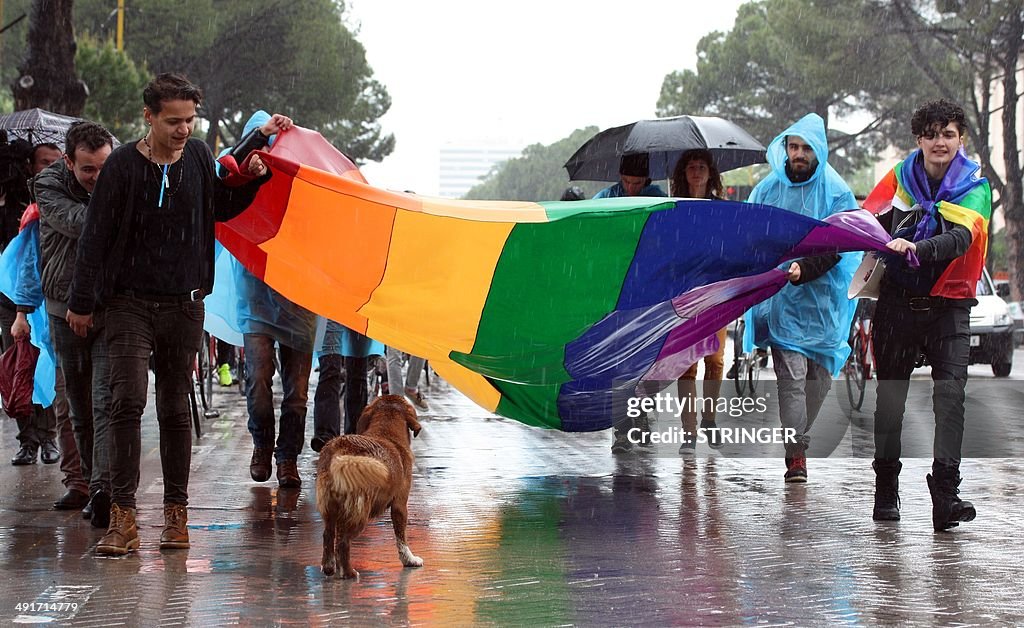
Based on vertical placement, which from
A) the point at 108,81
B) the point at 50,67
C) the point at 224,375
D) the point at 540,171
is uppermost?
the point at 540,171

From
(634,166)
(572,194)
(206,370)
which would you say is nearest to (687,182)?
(634,166)

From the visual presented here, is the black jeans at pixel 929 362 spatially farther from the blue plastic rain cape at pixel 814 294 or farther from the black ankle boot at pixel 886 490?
the blue plastic rain cape at pixel 814 294

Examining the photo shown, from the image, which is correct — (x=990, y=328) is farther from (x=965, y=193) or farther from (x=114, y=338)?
(x=114, y=338)

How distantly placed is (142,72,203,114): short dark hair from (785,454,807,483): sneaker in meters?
4.25

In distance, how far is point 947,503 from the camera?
6754mm

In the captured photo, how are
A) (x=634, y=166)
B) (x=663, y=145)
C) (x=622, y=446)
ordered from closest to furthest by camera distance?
1. (x=634, y=166)
2. (x=622, y=446)
3. (x=663, y=145)

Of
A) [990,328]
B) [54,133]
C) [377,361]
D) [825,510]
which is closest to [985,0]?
[990,328]

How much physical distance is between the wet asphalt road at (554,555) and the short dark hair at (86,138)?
1834mm

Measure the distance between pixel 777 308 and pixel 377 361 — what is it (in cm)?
Answer: 676

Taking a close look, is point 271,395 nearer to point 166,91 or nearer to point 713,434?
point 166,91

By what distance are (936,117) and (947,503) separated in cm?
190

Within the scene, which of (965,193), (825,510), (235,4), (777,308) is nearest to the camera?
(965,193)

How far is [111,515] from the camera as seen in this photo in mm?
6078

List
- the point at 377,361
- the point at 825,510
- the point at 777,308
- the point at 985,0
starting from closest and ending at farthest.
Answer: the point at 825,510 → the point at 777,308 → the point at 377,361 → the point at 985,0
